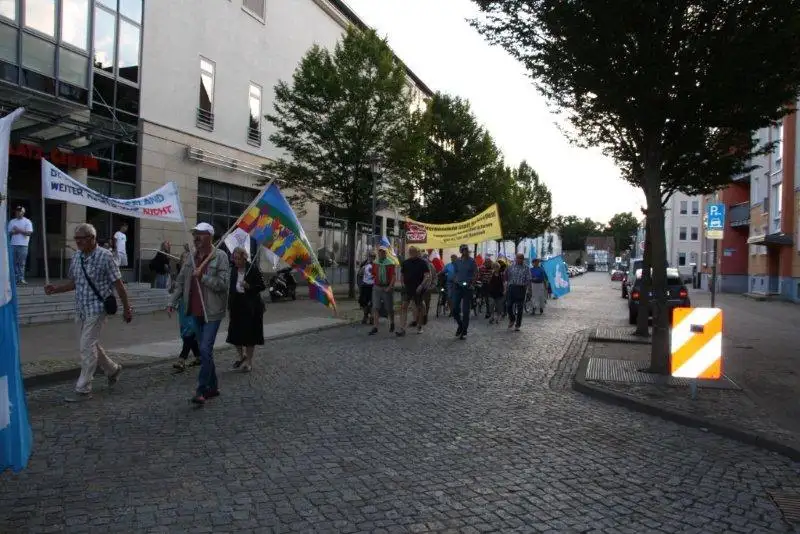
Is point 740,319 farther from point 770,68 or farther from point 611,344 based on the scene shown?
point 770,68

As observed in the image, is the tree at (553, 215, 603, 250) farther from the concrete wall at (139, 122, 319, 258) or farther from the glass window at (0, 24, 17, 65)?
the glass window at (0, 24, 17, 65)

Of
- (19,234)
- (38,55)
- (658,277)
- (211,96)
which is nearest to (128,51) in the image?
(38,55)

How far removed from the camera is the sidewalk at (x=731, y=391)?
636cm

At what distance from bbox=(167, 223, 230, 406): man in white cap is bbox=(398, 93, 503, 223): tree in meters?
30.8

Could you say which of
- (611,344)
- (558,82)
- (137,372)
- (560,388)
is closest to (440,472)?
(560,388)

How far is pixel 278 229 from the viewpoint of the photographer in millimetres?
8898

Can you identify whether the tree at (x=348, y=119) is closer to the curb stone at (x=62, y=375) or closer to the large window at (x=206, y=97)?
the large window at (x=206, y=97)

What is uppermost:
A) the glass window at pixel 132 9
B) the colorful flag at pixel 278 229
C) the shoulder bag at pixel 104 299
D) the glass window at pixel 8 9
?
the glass window at pixel 132 9

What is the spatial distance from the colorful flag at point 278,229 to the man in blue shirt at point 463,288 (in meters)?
4.76

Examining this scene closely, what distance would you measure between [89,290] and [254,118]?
21437mm

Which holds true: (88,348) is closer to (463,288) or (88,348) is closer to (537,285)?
(463,288)

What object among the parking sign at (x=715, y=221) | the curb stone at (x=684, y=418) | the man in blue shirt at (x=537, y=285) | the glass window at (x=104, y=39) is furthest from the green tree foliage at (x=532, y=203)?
the curb stone at (x=684, y=418)

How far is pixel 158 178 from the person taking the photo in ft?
69.4

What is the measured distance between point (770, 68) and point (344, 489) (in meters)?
8.06
